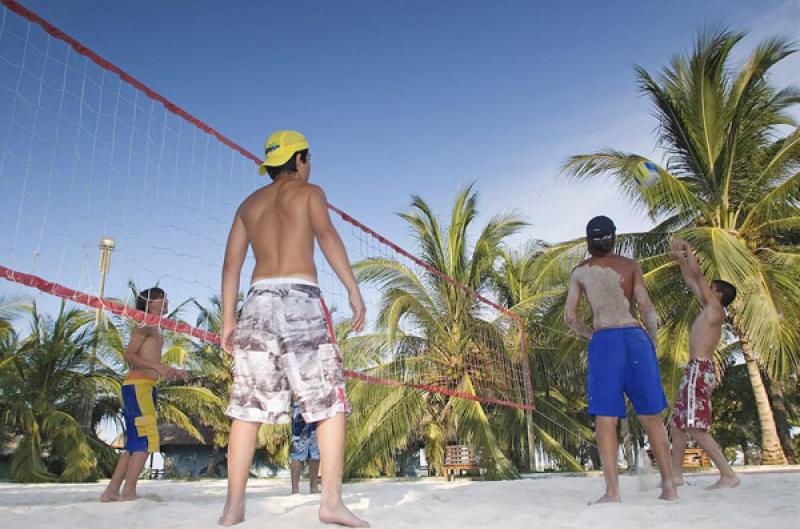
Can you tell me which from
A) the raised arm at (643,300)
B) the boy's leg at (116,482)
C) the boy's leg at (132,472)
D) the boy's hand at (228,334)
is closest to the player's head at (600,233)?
the raised arm at (643,300)

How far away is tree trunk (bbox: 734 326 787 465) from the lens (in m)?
10.1

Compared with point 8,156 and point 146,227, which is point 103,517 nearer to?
point 8,156

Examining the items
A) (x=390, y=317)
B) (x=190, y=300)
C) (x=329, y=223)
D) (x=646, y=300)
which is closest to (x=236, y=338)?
(x=329, y=223)

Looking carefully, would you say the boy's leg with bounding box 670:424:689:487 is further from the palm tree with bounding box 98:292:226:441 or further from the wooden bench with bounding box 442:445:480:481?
the palm tree with bounding box 98:292:226:441

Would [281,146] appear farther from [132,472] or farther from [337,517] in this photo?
[132,472]

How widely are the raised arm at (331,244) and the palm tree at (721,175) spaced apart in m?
8.73

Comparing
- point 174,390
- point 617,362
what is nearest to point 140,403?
point 617,362

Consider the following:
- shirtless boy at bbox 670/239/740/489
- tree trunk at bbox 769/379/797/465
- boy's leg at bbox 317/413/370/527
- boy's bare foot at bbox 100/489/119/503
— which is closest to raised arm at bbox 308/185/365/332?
boy's leg at bbox 317/413/370/527

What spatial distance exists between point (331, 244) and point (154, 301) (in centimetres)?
236

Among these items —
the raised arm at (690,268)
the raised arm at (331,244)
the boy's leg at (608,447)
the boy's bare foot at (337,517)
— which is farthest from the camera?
the raised arm at (690,268)

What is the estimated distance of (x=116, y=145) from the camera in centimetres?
498

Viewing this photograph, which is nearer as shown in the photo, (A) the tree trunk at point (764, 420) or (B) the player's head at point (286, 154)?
(B) the player's head at point (286, 154)

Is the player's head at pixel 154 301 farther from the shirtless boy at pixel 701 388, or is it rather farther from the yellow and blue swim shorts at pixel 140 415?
the shirtless boy at pixel 701 388

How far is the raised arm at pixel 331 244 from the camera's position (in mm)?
2693
